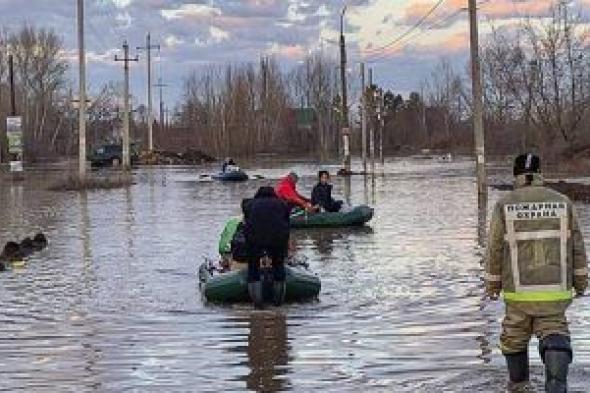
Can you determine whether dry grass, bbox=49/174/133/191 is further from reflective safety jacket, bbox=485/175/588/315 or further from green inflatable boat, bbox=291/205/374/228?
reflective safety jacket, bbox=485/175/588/315

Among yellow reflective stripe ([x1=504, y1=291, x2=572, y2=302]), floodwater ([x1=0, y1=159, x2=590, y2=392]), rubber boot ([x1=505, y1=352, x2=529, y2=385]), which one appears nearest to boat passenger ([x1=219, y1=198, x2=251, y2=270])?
floodwater ([x1=0, y1=159, x2=590, y2=392])

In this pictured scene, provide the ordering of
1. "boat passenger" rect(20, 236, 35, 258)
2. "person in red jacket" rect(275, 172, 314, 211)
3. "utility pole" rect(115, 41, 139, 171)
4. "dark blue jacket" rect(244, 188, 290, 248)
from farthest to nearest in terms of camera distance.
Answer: "utility pole" rect(115, 41, 139, 171)
"person in red jacket" rect(275, 172, 314, 211)
"boat passenger" rect(20, 236, 35, 258)
"dark blue jacket" rect(244, 188, 290, 248)

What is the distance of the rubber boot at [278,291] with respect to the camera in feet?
47.0

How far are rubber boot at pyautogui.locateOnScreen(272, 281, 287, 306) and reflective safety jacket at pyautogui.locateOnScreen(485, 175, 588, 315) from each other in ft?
20.7

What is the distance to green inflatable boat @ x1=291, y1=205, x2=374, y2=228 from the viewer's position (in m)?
26.7

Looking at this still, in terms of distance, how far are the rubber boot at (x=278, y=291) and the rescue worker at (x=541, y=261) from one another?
246 inches

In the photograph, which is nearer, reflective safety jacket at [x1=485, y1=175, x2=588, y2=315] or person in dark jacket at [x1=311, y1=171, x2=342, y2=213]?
reflective safety jacket at [x1=485, y1=175, x2=588, y2=315]

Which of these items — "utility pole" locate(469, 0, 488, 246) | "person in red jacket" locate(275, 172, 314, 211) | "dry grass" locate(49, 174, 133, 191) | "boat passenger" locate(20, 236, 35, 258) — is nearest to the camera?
"boat passenger" locate(20, 236, 35, 258)

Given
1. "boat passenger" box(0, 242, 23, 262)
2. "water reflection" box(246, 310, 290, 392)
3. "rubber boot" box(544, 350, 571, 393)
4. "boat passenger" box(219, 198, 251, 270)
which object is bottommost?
"water reflection" box(246, 310, 290, 392)

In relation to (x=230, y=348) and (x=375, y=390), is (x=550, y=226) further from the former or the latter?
(x=230, y=348)

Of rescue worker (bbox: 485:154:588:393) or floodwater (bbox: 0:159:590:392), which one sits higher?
rescue worker (bbox: 485:154:588:393)

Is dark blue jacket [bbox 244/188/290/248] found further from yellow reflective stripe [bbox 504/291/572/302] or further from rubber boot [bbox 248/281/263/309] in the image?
yellow reflective stripe [bbox 504/291/572/302]

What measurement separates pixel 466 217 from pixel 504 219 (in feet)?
69.8

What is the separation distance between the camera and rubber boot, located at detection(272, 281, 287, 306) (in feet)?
47.0
